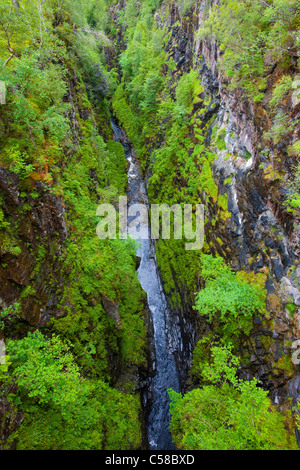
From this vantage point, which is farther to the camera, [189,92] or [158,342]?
[189,92]

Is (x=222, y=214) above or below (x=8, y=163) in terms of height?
below

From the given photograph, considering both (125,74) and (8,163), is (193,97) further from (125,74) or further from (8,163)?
(125,74)

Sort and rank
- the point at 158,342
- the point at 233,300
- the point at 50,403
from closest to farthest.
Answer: the point at 50,403 → the point at 233,300 → the point at 158,342

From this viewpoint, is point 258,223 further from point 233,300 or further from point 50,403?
point 50,403

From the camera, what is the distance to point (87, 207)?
1203 cm

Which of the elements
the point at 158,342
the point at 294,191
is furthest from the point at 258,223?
the point at 158,342

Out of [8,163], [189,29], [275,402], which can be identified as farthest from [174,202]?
[189,29]

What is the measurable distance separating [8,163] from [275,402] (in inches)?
487

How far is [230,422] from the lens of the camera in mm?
6883

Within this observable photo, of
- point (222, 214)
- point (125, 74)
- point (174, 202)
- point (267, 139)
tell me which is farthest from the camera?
point (125, 74)

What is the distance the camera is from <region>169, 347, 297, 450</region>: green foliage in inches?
249

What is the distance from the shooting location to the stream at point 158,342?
A: 12211 millimetres

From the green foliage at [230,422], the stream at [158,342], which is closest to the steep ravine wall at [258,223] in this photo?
the green foliage at [230,422]

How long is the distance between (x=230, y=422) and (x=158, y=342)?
8839 mm
